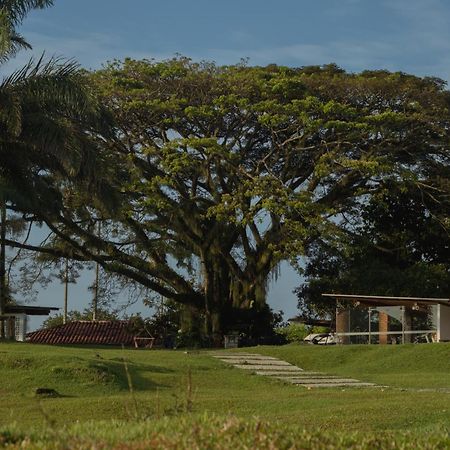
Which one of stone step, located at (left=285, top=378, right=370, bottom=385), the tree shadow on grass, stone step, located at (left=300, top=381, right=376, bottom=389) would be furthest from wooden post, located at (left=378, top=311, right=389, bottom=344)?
the tree shadow on grass

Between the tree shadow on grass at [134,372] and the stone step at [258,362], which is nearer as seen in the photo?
the tree shadow on grass at [134,372]

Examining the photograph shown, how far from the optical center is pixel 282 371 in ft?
76.2

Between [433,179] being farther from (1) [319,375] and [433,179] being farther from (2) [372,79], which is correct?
(1) [319,375]

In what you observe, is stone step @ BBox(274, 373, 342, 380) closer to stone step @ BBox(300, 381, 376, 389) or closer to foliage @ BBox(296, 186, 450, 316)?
stone step @ BBox(300, 381, 376, 389)

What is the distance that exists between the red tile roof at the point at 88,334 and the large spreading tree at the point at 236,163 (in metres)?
3.69

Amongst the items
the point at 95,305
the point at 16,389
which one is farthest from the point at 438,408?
the point at 95,305

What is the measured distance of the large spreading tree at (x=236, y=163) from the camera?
110 feet

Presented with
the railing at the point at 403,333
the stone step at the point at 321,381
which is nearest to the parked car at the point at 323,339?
the railing at the point at 403,333

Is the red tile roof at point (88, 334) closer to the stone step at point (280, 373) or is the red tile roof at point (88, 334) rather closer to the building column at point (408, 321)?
the building column at point (408, 321)

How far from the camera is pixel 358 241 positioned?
126ft

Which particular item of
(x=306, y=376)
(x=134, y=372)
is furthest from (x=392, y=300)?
(x=134, y=372)

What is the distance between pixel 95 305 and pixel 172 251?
7.22 m

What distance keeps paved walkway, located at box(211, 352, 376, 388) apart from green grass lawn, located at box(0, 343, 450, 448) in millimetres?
510

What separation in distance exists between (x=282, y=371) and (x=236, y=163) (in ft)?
42.5
